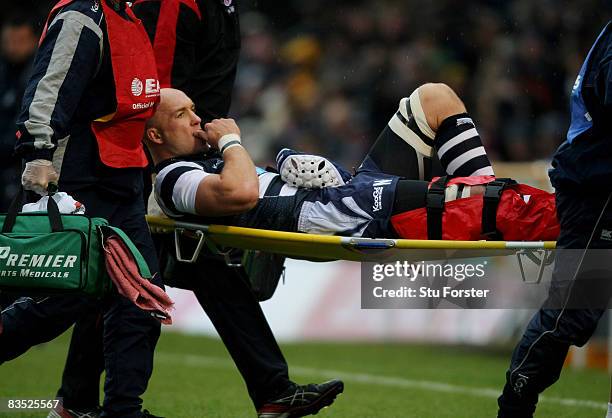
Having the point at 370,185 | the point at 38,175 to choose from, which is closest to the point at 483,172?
the point at 370,185

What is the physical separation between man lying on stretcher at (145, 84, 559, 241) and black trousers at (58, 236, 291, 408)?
33 cm

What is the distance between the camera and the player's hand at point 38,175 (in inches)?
164

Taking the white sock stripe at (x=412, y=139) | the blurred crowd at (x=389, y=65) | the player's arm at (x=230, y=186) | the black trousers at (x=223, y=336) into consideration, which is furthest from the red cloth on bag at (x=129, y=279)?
the blurred crowd at (x=389, y=65)

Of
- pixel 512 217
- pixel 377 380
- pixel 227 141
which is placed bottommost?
pixel 377 380

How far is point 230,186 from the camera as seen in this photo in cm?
467

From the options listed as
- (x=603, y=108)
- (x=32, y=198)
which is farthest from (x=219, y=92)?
(x=603, y=108)

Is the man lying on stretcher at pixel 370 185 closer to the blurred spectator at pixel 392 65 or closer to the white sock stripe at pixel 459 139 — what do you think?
the white sock stripe at pixel 459 139

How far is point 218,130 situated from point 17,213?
1040 millimetres

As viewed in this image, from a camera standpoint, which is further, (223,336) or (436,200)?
(223,336)

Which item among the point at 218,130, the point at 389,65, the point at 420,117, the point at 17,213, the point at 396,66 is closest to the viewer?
the point at 17,213

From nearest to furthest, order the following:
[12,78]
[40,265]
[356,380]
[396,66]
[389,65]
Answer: [40,265]
[356,380]
[12,78]
[396,66]
[389,65]

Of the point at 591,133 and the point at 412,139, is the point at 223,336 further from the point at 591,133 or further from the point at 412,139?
the point at 591,133

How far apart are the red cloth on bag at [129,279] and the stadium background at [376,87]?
464 cm

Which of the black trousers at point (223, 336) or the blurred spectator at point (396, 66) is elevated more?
the blurred spectator at point (396, 66)
